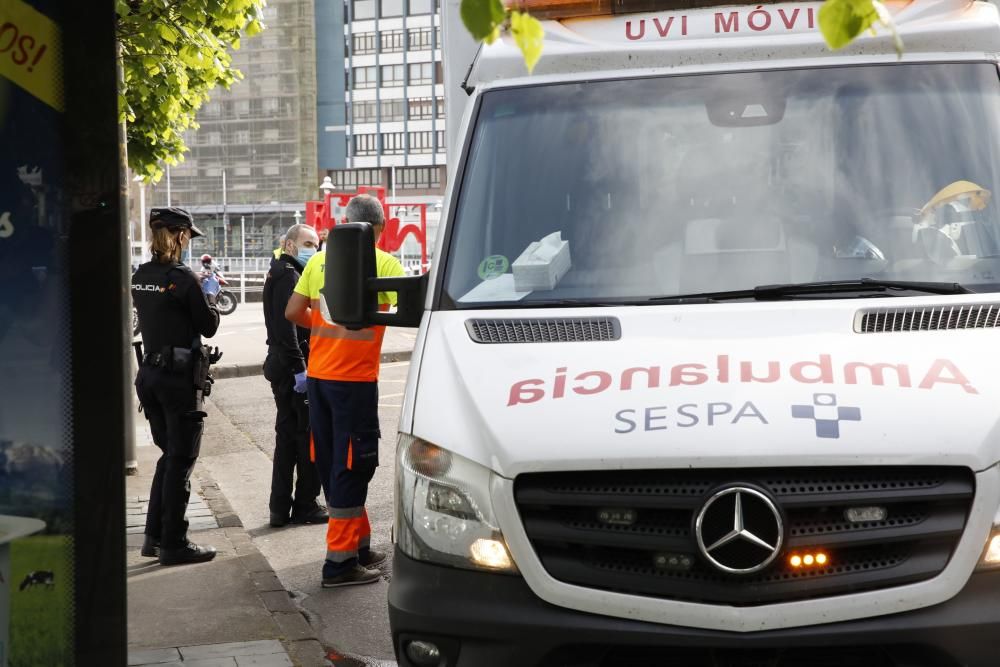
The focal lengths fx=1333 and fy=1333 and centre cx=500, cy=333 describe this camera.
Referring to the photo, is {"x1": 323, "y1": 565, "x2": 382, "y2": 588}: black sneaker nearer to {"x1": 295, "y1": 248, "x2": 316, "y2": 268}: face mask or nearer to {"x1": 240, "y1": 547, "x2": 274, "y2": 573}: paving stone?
{"x1": 240, "y1": 547, "x2": 274, "y2": 573}: paving stone

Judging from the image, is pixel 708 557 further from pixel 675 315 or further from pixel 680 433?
pixel 675 315

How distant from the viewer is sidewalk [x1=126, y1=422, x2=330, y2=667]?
5273 millimetres

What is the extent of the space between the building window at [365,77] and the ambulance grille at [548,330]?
96.5 meters

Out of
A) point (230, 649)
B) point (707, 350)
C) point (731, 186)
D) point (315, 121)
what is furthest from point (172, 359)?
point (315, 121)

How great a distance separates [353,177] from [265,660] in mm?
96418

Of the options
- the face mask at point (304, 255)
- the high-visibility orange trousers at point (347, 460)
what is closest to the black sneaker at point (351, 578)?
the high-visibility orange trousers at point (347, 460)

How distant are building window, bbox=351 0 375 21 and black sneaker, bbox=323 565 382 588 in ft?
310

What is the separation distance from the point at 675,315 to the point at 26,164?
1.85 meters

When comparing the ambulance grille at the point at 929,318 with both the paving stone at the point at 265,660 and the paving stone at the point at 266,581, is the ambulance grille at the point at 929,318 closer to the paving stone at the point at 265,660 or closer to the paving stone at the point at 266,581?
the paving stone at the point at 265,660

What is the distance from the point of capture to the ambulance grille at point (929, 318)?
371cm

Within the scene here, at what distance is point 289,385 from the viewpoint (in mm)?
8148

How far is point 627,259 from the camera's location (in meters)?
4.13

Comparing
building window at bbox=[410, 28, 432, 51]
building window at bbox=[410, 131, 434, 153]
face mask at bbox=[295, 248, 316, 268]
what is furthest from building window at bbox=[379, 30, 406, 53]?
face mask at bbox=[295, 248, 316, 268]

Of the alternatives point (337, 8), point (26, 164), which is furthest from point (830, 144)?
point (337, 8)
